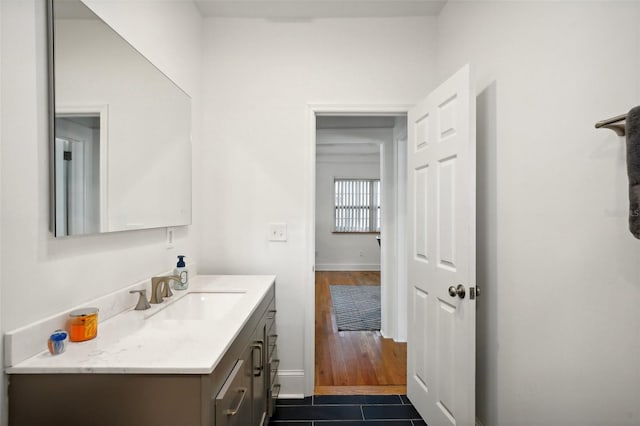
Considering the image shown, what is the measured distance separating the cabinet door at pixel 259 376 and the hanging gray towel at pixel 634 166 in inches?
55.9

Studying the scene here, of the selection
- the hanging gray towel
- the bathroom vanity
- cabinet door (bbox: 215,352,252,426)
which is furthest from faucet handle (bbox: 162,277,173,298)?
the hanging gray towel

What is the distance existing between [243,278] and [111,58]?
1.39 m

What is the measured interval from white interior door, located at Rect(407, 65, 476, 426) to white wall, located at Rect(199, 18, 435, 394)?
0.45m

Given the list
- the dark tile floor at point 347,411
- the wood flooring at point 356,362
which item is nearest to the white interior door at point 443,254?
the dark tile floor at point 347,411

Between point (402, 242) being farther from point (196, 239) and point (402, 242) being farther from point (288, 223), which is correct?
point (196, 239)

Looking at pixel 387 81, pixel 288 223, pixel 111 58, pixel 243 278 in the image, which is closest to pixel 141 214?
pixel 111 58

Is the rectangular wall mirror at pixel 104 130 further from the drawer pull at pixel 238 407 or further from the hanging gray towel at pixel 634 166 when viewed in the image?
the hanging gray towel at pixel 634 166

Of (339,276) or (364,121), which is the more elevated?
(364,121)

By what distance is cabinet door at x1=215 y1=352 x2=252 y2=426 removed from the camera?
3.45 feet

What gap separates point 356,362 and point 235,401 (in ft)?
6.29

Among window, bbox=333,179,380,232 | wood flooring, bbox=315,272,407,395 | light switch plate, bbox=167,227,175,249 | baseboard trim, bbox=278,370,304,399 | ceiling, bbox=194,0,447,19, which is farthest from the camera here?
window, bbox=333,179,380,232

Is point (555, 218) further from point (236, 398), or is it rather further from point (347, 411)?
point (347, 411)

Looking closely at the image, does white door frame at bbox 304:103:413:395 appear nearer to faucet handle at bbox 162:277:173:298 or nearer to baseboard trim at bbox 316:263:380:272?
faucet handle at bbox 162:277:173:298

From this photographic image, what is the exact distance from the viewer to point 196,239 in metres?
2.30
